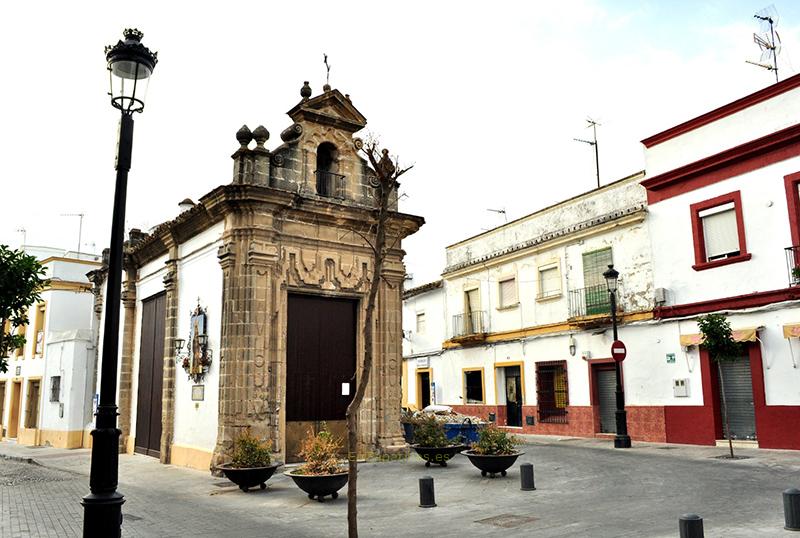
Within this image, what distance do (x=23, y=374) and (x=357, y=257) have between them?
776 inches

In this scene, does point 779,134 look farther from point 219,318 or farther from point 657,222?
point 219,318

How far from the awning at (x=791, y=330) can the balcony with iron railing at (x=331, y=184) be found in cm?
1096

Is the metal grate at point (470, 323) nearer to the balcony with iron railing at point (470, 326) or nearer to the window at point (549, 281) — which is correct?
the balcony with iron railing at point (470, 326)

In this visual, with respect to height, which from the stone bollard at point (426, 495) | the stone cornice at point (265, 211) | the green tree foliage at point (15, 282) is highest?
the stone cornice at point (265, 211)

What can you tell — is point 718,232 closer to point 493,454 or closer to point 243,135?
point 493,454

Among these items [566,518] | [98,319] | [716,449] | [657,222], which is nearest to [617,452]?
[716,449]

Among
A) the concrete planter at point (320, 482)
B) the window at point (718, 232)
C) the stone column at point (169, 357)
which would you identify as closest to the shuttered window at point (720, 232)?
the window at point (718, 232)

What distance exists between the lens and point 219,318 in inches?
570

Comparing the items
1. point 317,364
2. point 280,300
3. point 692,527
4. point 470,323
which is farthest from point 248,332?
point 470,323

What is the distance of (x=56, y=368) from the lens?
24.5m

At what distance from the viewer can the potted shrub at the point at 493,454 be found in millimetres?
12087

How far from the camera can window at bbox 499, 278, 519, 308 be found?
25341mm

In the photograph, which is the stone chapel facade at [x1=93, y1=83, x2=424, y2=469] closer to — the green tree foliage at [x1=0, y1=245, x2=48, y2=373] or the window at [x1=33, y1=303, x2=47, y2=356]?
the green tree foliage at [x1=0, y1=245, x2=48, y2=373]

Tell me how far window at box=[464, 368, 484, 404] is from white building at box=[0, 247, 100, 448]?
14202 mm
